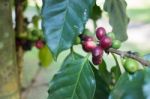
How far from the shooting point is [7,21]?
2.91 ft

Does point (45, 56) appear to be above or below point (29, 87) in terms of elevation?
above

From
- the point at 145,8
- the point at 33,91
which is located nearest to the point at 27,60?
the point at 33,91

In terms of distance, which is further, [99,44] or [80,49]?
[80,49]

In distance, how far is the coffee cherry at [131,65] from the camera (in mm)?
776

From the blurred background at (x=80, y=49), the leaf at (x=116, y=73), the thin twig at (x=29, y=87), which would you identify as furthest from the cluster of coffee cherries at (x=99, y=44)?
the thin twig at (x=29, y=87)

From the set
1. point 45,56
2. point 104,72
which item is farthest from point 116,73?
point 45,56

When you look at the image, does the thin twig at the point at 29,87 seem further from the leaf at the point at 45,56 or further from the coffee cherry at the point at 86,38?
the coffee cherry at the point at 86,38

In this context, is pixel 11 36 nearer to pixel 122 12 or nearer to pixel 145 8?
pixel 122 12

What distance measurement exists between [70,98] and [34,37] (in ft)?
2.01

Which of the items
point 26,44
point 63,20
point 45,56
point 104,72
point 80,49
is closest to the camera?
point 63,20

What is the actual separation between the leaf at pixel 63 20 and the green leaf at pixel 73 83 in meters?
0.06

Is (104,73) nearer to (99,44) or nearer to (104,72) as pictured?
(104,72)

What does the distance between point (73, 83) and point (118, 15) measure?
261mm

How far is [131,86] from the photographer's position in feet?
2.57
